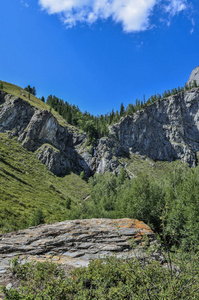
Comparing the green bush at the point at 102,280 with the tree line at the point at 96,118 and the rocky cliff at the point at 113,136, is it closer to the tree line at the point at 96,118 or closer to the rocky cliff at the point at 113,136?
the rocky cliff at the point at 113,136

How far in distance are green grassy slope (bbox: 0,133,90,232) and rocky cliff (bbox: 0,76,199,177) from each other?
499 inches

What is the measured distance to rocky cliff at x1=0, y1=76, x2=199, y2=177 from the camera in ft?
388

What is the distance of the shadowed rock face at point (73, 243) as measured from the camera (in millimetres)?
10586

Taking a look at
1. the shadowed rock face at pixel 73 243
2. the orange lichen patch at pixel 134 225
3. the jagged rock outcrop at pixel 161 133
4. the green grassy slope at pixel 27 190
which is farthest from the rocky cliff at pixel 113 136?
the orange lichen patch at pixel 134 225

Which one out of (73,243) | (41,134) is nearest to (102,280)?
(73,243)

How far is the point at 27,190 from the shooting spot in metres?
63.3

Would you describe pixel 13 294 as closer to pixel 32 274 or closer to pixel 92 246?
pixel 32 274

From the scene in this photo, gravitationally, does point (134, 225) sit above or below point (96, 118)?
below

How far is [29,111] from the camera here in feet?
429

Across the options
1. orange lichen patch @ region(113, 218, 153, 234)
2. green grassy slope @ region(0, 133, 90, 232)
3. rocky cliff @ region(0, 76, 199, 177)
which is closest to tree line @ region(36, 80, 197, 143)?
rocky cliff @ region(0, 76, 199, 177)

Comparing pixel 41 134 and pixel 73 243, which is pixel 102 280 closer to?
pixel 73 243

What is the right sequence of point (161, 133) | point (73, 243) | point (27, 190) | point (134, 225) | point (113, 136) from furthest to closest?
point (161, 133)
point (113, 136)
point (27, 190)
point (134, 225)
point (73, 243)

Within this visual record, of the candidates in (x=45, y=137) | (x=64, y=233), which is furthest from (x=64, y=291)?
(x=45, y=137)

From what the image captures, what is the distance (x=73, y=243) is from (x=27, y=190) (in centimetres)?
5868
